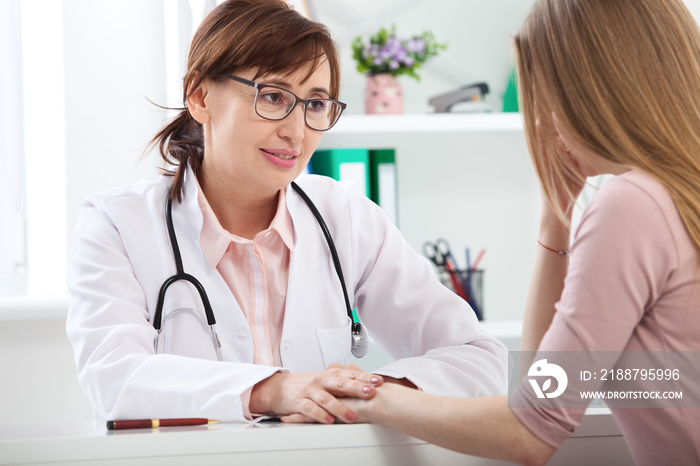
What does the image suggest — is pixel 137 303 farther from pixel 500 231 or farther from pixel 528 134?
pixel 500 231

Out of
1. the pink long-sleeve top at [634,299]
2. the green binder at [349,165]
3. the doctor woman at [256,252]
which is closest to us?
the pink long-sleeve top at [634,299]

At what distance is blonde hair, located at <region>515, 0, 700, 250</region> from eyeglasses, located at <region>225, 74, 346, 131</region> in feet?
1.95

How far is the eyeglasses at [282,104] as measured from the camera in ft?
4.09

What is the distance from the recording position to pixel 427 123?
203 centimetres

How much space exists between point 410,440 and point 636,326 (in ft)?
0.89

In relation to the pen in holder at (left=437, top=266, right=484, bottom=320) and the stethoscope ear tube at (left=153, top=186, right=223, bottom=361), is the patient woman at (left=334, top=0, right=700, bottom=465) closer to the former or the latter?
the stethoscope ear tube at (left=153, top=186, right=223, bottom=361)

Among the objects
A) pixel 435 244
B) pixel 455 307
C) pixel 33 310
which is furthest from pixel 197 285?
pixel 435 244

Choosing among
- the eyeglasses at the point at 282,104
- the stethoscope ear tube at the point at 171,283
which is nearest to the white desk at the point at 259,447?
the stethoscope ear tube at the point at 171,283

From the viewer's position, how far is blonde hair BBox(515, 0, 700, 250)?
720mm

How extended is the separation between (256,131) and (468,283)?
1080 mm

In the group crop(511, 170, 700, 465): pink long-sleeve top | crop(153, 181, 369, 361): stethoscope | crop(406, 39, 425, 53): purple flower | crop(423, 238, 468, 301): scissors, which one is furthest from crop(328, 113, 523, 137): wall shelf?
crop(511, 170, 700, 465): pink long-sleeve top

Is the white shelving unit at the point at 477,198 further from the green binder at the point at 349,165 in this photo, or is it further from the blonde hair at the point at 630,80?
the blonde hair at the point at 630,80

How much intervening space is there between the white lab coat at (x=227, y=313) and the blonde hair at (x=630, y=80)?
0.48 metres

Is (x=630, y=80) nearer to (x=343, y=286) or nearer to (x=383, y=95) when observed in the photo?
(x=343, y=286)
